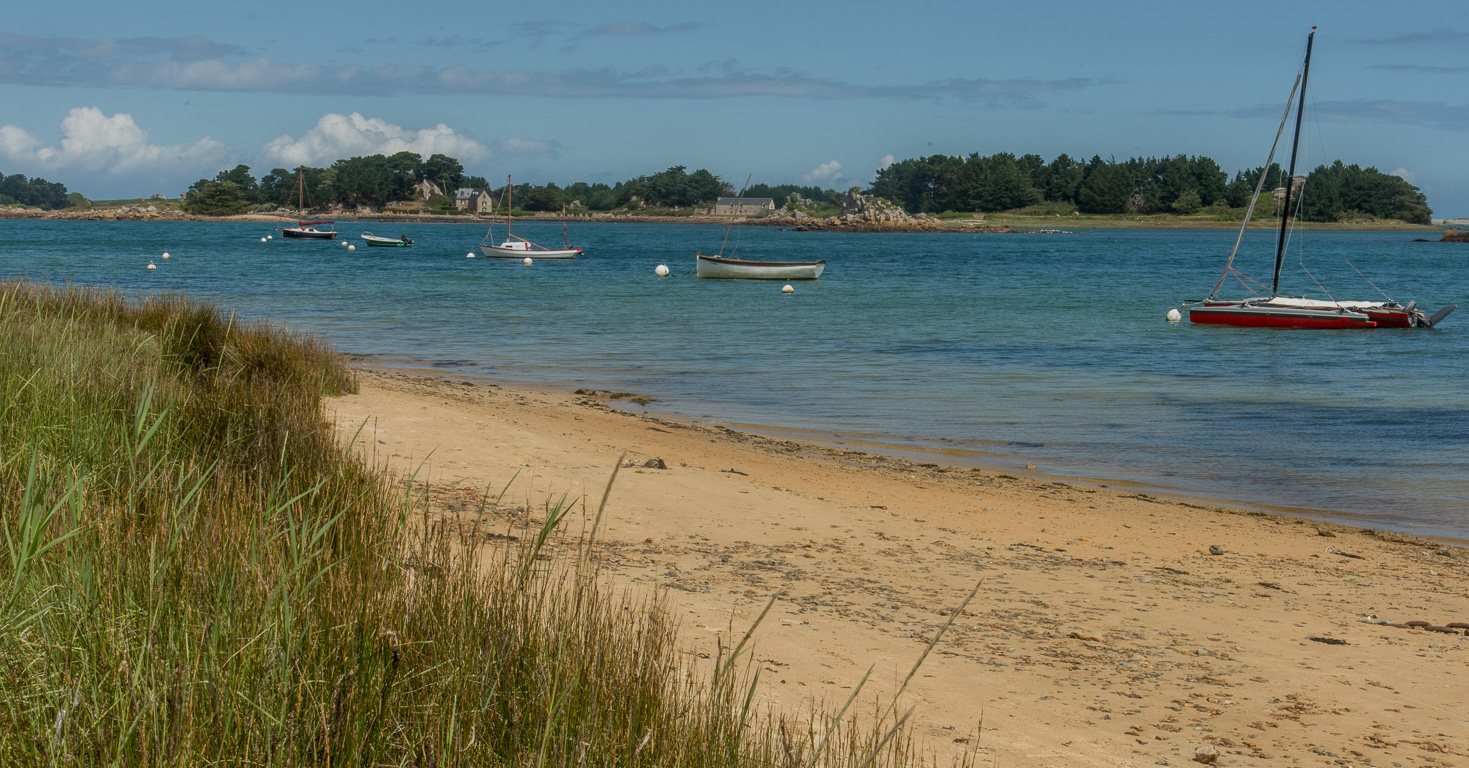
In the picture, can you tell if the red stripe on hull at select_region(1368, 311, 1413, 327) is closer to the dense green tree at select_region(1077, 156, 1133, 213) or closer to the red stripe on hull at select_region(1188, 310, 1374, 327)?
the red stripe on hull at select_region(1188, 310, 1374, 327)

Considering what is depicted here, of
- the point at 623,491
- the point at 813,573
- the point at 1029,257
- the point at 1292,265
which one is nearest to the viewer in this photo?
the point at 813,573

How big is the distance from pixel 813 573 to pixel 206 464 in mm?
3452

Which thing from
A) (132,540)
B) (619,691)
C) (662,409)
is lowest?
(662,409)

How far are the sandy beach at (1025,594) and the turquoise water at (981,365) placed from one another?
2143 mm

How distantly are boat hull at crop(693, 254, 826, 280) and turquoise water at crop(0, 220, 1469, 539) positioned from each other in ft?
3.45

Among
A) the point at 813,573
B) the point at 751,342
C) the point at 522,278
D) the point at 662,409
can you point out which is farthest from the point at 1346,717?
the point at 522,278

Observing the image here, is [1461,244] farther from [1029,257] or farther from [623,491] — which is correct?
[623,491]

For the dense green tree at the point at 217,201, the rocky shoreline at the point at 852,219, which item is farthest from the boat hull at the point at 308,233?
the dense green tree at the point at 217,201

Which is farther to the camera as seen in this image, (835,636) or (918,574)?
(918,574)

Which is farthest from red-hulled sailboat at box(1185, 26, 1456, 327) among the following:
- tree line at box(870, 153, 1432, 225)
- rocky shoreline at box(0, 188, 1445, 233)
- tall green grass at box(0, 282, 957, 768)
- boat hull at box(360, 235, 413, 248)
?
tree line at box(870, 153, 1432, 225)

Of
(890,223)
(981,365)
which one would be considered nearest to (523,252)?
(981,365)

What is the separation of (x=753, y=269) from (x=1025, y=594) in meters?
41.0

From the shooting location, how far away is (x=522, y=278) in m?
46.4

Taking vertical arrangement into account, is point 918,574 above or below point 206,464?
below
